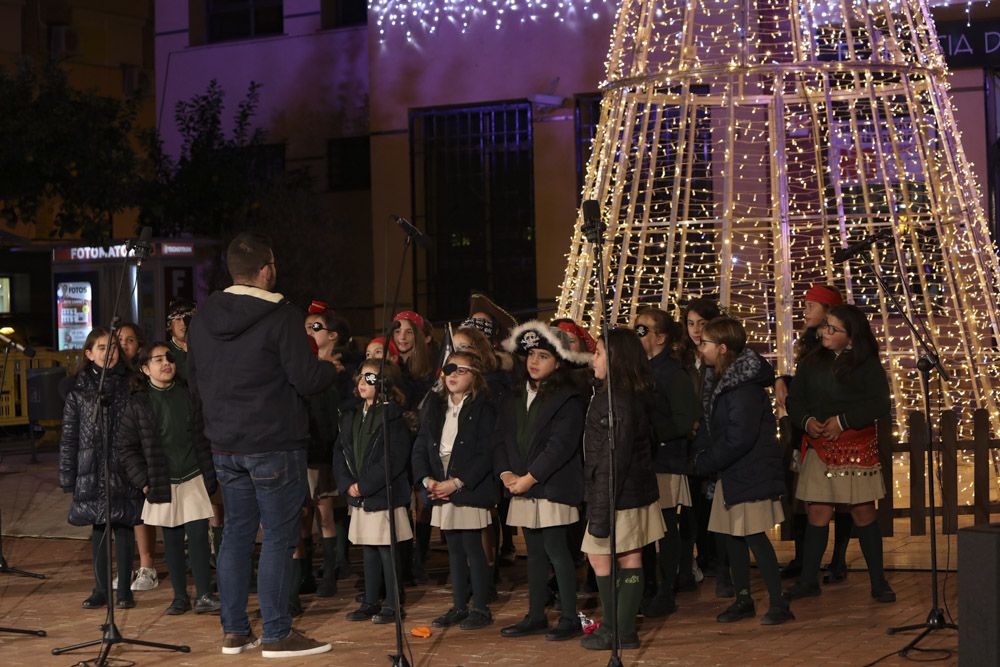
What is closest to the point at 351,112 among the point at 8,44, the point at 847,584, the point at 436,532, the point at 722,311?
the point at 8,44

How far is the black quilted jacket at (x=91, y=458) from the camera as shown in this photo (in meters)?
8.25

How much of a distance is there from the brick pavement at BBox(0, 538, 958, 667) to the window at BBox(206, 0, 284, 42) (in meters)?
12.5

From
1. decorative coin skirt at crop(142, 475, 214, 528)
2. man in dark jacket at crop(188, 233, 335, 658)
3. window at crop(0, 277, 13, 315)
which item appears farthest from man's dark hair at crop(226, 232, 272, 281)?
window at crop(0, 277, 13, 315)

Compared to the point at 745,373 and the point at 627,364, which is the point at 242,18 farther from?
the point at 627,364

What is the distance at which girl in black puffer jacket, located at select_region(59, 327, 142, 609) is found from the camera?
27.0 ft

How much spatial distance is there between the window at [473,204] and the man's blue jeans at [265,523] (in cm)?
1006

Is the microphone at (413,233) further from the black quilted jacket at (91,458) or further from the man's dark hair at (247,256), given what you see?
the black quilted jacket at (91,458)

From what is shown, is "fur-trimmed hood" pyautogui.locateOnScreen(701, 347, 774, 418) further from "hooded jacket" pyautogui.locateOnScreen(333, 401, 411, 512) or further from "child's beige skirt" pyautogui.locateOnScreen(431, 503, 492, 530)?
"hooded jacket" pyautogui.locateOnScreen(333, 401, 411, 512)

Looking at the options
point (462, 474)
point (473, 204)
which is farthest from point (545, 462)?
point (473, 204)

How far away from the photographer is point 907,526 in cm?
1009

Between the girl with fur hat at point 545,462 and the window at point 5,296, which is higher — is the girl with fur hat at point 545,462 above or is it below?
below

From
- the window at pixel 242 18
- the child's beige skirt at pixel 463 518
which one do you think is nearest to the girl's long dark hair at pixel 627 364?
the child's beige skirt at pixel 463 518

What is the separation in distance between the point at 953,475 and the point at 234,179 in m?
12.7

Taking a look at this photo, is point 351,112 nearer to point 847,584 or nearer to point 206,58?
point 206,58
